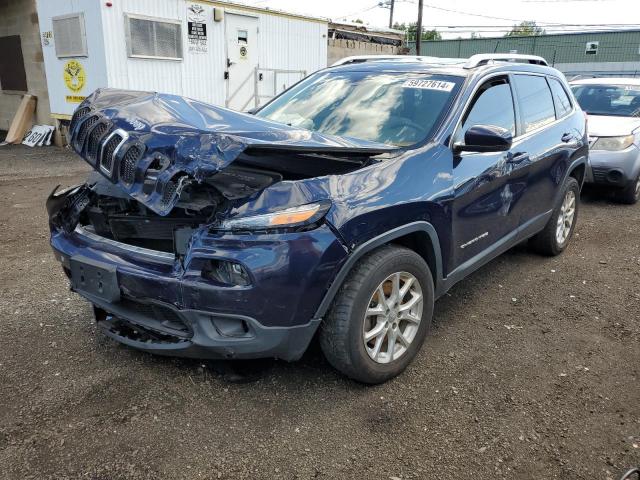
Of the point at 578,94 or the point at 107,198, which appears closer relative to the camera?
the point at 107,198

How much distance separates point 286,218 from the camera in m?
2.44

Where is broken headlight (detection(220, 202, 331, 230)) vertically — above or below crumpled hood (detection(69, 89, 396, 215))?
below

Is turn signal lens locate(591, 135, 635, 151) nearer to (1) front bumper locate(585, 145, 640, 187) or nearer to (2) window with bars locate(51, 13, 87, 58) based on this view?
(1) front bumper locate(585, 145, 640, 187)

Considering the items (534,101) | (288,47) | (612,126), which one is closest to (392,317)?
(534,101)

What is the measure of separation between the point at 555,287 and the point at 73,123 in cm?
388

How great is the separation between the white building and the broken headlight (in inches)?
375

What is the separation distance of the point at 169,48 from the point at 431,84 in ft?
31.0

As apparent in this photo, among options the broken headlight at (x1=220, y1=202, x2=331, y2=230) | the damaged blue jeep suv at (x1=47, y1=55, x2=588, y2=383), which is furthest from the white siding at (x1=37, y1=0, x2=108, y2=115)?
the broken headlight at (x1=220, y1=202, x2=331, y2=230)

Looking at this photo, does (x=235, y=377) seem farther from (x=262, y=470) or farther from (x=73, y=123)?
(x=73, y=123)

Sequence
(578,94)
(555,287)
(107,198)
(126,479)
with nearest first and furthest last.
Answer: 1. (126,479)
2. (107,198)
3. (555,287)
4. (578,94)

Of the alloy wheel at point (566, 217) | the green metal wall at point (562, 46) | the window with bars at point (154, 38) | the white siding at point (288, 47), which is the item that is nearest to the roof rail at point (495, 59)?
the alloy wheel at point (566, 217)

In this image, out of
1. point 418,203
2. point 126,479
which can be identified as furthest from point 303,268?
point 126,479

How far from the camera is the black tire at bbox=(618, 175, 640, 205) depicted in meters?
7.37

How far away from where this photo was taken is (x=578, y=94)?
8727mm
